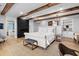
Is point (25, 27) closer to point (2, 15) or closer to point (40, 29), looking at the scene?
point (40, 29)

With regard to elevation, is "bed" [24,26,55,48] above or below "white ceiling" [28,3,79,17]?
below

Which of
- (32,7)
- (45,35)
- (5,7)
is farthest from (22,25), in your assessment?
(45,35)

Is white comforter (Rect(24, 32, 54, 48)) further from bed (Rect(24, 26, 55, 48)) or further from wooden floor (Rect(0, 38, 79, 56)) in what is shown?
wooden floor (Rect(0, 38, 79, 56))

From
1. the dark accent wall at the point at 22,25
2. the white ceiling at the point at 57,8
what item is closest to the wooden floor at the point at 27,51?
the dark accent wall at the point at 22,25

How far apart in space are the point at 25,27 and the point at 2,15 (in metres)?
0.60

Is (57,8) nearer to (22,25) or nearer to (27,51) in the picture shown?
(22,25)

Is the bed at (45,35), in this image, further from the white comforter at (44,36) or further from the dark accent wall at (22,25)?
the dark accent wall at (22,25)

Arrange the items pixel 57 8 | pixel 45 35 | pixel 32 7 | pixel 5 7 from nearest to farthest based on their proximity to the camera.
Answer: pixel 57 8, pixel 32 7, pixel 5 7, pixel 45 35

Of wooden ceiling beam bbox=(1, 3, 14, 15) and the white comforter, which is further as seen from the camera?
the white comforter

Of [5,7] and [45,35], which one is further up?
[5,7]

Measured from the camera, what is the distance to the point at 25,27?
186 centimetres

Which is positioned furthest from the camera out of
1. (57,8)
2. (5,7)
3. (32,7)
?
(5,7)

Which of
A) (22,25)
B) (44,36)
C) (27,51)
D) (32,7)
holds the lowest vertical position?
(27,51)

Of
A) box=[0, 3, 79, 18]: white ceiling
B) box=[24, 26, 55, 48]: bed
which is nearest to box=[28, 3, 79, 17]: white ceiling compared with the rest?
box=[0, 3, 79, 18]: white ceiling
